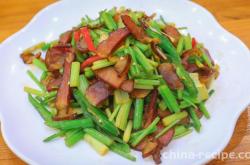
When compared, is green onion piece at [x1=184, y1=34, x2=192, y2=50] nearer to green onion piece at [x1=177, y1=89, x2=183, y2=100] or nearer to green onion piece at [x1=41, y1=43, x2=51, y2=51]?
green onion piece at [x1=177, y1=89, x2=183, y2=100]

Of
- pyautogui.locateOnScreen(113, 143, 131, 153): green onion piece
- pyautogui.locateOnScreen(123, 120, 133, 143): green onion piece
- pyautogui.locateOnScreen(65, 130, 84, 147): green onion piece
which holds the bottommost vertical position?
pyautogui.locateOnScreen(113, 143, 131, 153): green onion piece

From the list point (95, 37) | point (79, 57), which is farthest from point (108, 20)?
point (79, 57)

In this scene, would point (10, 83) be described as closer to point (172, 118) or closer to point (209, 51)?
point (172, 118)

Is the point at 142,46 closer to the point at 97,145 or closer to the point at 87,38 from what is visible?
the point at 87,38

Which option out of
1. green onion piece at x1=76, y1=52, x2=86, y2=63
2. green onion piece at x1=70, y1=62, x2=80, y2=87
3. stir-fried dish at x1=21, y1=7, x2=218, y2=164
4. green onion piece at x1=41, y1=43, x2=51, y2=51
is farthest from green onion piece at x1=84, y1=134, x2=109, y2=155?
green onion piece at x1=41, y1=43, x2=51, y2=51

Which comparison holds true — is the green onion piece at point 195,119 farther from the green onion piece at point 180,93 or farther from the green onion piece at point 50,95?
the green onion piece at point 50,95

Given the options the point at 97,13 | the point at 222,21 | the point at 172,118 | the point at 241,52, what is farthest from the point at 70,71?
the point at 222,21
